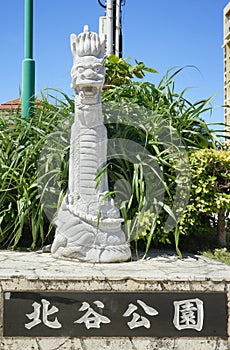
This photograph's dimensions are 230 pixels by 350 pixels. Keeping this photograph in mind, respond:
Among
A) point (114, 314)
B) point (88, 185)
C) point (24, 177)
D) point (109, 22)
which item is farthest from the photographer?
point (109, 22)

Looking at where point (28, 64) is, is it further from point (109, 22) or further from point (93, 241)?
point (109, 22)

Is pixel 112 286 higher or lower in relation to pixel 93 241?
lower

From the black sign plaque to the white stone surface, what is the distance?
1.61 feet

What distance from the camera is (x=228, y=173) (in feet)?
12.1

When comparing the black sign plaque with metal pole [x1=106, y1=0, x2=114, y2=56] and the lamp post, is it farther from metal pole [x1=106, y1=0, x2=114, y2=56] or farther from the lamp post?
metal pole [x1=106, y1=0, x2=114, y2=56]

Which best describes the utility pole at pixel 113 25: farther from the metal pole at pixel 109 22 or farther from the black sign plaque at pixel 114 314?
the black sign plaque at pixel 114 314

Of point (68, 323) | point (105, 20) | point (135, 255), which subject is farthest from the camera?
point (105, 20)

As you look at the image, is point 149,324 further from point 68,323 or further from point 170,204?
point 170,204

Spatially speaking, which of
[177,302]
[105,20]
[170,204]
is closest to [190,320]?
[177,302]

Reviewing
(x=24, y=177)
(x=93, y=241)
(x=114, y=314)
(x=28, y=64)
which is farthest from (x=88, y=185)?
(x=28, y=64)

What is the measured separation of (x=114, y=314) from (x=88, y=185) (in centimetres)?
97

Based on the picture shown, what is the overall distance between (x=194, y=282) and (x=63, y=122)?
1915 millimetres

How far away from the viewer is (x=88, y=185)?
10.5ft

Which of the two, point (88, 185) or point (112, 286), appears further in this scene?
point (88, 185)
